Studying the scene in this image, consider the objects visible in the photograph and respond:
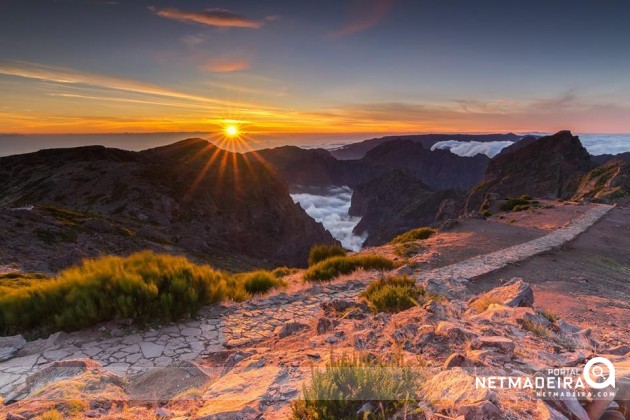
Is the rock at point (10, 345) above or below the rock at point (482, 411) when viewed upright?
below

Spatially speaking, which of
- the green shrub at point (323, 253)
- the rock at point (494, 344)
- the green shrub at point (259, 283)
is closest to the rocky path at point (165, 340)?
the green shrub at point (259, 283)

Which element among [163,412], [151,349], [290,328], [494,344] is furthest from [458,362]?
[151,349]

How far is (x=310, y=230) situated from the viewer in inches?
4471

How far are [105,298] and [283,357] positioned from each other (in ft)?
12.9

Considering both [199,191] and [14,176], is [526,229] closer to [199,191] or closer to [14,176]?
[199,191]

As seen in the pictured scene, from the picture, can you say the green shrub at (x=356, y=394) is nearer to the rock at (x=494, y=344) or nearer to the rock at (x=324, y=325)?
the rock at (x=494, y=344)

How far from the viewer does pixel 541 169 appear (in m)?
110

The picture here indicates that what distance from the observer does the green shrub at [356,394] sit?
9.91ft

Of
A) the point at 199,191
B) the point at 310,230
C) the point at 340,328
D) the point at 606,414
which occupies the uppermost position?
the point at 606,414

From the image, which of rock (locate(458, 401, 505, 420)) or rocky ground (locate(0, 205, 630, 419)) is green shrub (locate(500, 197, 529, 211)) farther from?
rock (locate(458, 401, 505, 420))

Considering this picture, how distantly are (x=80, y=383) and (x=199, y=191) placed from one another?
8680cm

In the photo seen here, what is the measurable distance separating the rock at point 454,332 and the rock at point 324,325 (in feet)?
6.53

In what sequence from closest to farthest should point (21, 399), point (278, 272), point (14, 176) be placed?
point (21, 399)
point (278, 272)
point (14, 176)

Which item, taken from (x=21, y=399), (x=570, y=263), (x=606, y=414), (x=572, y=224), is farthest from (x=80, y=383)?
(x=572, y=224)
